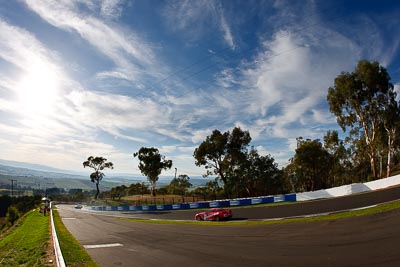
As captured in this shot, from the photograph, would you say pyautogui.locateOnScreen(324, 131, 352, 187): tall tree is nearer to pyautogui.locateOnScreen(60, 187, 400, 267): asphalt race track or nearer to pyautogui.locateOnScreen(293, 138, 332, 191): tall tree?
pyautogui.locateOnScreen(293, 138, 332, 191): tall tree

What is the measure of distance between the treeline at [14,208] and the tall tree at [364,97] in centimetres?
6361

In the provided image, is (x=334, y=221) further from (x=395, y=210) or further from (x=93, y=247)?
(x=93, y=247)

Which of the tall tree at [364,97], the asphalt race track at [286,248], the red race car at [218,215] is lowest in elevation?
the red race car at [218,215]

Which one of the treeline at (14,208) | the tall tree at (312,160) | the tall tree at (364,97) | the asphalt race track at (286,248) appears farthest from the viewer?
the tall tree at (312,160)

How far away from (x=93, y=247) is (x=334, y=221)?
1326 cm

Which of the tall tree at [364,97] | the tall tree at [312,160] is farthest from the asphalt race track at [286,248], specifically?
the tall tree at [312,160]

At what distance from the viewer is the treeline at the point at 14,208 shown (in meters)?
56.3

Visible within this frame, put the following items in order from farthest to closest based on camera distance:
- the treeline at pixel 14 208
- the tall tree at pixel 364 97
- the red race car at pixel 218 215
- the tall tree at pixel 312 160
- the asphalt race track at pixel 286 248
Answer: the tall tree at pixel 312 160, the treeline at pixel 14 208, the tall tree at pixel 364 97, the red race car at pixel 218 215, the asphalt race track at pixel 286 248

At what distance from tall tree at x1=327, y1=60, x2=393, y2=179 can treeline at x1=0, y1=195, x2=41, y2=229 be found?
63606mm

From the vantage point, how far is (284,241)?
11.9 meters

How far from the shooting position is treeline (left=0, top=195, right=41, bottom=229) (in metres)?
56.3

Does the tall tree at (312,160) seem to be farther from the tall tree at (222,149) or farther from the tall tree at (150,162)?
the tall tree at (150,162)

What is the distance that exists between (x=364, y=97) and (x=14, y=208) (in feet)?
245

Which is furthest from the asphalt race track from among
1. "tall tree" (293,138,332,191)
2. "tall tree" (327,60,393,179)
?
"tall tree" (293,138,332,191)
